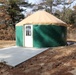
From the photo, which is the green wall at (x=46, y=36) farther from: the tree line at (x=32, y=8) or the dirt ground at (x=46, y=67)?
the tree line at (x=32, y=8)

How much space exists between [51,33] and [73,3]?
21799 mm

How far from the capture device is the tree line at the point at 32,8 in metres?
26.9

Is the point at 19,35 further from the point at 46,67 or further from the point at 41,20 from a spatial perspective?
the point at 46,67

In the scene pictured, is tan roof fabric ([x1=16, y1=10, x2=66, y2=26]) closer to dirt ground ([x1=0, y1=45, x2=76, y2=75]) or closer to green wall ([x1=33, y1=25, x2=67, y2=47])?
green wall ([x1=33, y1=25, x2=67, y2=47])

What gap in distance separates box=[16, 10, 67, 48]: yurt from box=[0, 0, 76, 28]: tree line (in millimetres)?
13329

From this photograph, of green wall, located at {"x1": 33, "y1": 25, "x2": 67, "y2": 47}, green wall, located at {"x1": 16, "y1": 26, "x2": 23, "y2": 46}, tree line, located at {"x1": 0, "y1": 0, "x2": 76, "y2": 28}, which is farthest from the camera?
tree line, located at {"x1": 0, "y1": 0, "x2": 76, "y2": 28}

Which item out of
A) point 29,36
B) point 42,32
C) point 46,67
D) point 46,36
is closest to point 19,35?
point 29,36

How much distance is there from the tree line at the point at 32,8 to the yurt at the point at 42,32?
13.3 meters

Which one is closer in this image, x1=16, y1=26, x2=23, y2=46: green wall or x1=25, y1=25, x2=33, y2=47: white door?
x1=25, y1=25, x2=33, y2=47: white door

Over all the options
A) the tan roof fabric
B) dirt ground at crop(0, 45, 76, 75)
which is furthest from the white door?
dirt ground at crop(0, 45, 76, 75)

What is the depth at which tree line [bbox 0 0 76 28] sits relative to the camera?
88.2 feet

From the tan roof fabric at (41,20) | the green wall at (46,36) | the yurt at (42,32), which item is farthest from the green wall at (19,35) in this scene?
the green wall at (46,36)

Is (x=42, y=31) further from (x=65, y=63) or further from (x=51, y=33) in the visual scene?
(x=65, y=63)

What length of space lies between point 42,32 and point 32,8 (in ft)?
75.1
